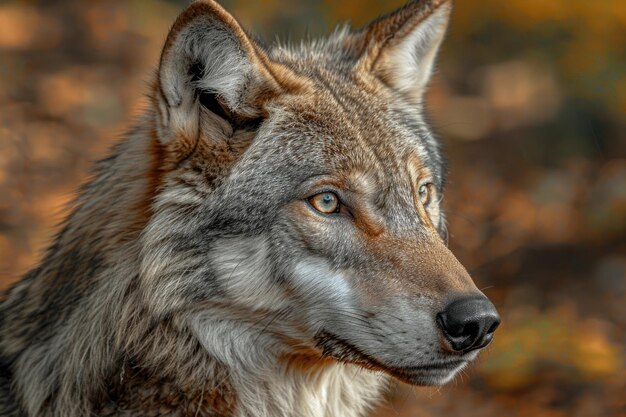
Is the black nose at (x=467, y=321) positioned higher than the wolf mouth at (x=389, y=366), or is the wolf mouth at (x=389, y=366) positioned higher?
the black nose at (x=467, y=321)

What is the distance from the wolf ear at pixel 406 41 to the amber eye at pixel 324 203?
1.03m

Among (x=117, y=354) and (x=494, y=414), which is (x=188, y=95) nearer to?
(x=117, y=354)

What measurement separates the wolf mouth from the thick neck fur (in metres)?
0.28

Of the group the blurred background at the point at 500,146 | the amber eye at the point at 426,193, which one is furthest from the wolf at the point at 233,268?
the blurred background at the point at 500,146

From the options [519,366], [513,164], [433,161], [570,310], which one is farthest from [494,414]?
[513,164]

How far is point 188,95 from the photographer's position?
3.75 meters

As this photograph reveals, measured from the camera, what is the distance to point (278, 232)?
3.69 m

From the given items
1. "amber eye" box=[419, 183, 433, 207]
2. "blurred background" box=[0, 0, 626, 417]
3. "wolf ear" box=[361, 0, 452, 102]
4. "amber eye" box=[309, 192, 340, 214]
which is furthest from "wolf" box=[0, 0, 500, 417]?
"blurred background" box=[0, 0, 626, 417]

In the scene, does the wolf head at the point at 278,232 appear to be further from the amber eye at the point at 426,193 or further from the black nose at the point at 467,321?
the amber eye at the point at 426,193

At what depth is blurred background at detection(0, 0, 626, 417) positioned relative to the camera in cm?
782

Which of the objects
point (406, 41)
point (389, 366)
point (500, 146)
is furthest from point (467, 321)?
point (500, 146)

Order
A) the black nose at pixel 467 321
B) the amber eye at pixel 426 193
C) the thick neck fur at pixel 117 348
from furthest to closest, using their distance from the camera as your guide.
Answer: the amber eye at pixel 426 193 → the thick neck fur at pixel 117 348 → the black nose at pixel 467 321

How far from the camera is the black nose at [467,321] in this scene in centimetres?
338

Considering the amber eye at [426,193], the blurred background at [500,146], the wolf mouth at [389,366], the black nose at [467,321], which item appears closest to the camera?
the black nose at [467,321]
